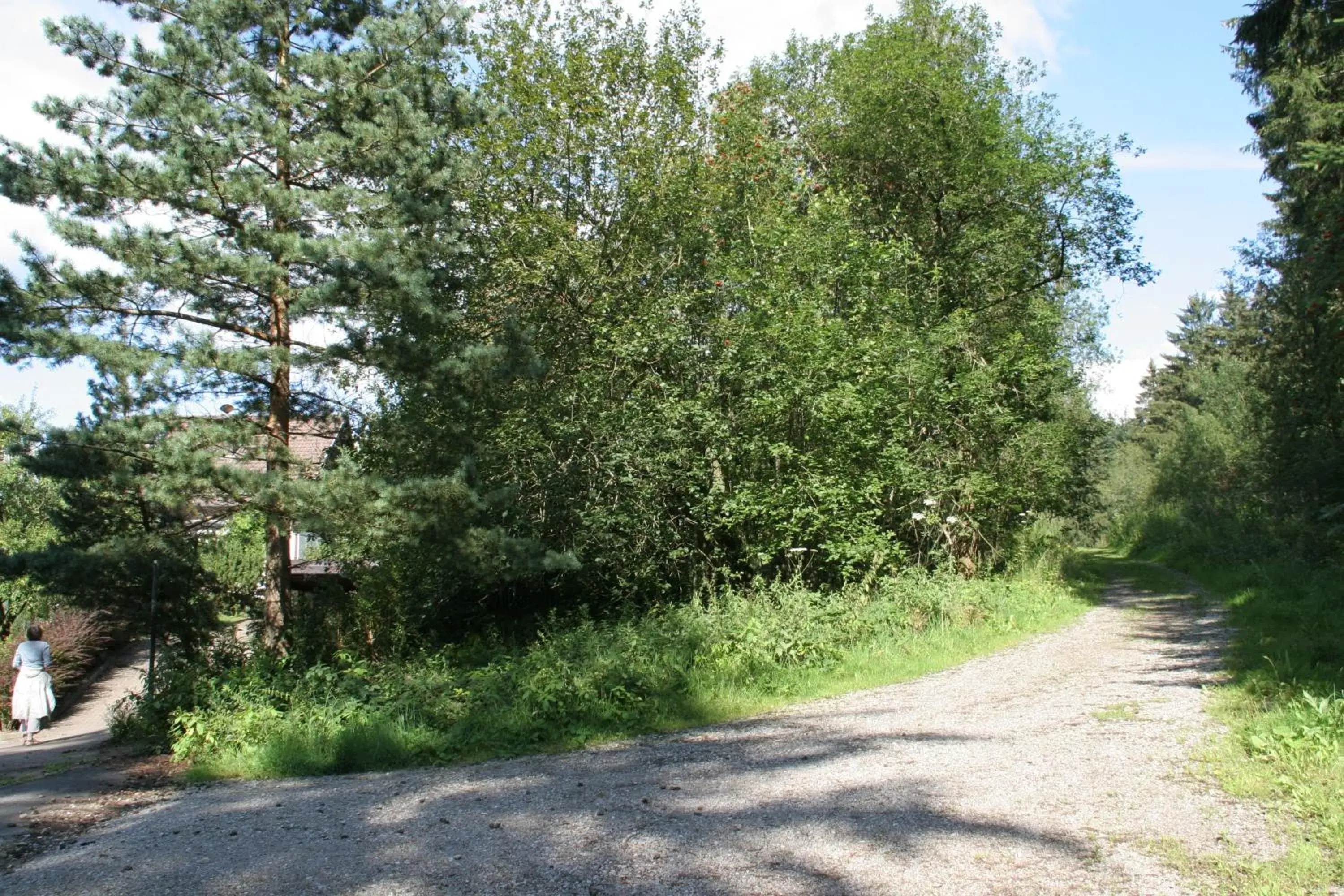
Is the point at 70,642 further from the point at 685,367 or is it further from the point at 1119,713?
the point at 1119,713

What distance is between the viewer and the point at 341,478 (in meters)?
12.8

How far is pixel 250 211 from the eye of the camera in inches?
530

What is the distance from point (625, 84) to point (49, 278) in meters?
10.7

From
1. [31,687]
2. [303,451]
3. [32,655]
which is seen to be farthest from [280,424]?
[31,687]

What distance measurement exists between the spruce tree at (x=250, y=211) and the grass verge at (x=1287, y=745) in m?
10.2

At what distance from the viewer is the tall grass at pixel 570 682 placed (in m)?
9.66

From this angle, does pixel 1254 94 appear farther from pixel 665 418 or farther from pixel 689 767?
pixel 689 767

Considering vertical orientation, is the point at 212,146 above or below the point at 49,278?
above

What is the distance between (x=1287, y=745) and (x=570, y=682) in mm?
6633

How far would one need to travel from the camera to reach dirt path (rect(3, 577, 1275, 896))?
498cm

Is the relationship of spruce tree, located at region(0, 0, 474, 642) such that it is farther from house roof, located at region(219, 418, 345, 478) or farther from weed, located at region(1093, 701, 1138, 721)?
weed, located at region(1093, 701, 1138, 721)

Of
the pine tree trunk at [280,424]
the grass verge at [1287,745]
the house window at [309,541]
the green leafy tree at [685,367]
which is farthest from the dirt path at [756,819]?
the green leafy tree at [685,367]

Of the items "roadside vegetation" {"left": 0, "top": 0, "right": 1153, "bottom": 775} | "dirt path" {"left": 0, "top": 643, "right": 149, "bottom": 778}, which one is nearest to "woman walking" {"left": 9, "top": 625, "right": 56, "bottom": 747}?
"dirt path" {"left": 0, "top": 643, "right": 149, "bottom": 778}

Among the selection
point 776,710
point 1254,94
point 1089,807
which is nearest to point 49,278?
point 776,710
